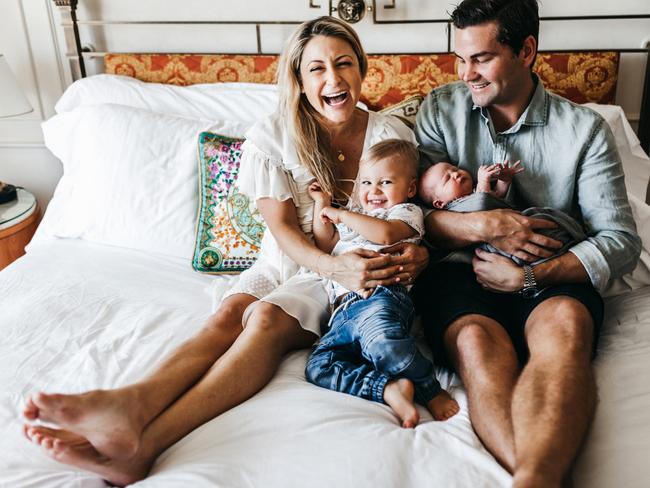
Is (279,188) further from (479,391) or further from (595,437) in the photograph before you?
(595,437)

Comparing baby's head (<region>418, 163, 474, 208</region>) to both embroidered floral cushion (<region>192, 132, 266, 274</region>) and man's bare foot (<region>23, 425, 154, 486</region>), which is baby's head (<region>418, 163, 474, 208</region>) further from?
man's bare foot (<region>23, 425, 154, 486</region>)

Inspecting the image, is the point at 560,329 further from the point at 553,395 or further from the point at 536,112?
A: the point at 536,112

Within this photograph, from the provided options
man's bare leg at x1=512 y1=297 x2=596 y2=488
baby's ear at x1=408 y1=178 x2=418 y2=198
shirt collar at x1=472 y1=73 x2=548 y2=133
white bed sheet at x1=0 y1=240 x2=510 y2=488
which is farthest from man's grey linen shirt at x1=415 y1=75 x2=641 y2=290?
white bed sheet at x1=0 y1=240 x2=510 y2=488

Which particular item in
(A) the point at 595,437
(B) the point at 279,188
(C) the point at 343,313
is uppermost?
(B) the point at 279,188

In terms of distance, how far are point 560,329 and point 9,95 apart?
225 cm

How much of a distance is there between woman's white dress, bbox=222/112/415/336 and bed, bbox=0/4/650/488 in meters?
0.19

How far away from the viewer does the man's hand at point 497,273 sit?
1503 millimetres

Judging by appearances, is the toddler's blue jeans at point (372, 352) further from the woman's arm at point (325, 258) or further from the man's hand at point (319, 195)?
the man's hand at point (319, 195)

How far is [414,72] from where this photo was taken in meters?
2.26

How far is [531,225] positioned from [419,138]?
1.61 ft

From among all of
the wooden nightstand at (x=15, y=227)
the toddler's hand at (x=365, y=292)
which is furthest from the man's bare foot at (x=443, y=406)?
the wooden nightstand at (x=15, y=227)

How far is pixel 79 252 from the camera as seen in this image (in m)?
2.10

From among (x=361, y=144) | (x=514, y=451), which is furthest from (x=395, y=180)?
(x=514, y=451)

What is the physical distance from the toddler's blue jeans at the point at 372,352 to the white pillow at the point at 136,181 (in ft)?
2.68
